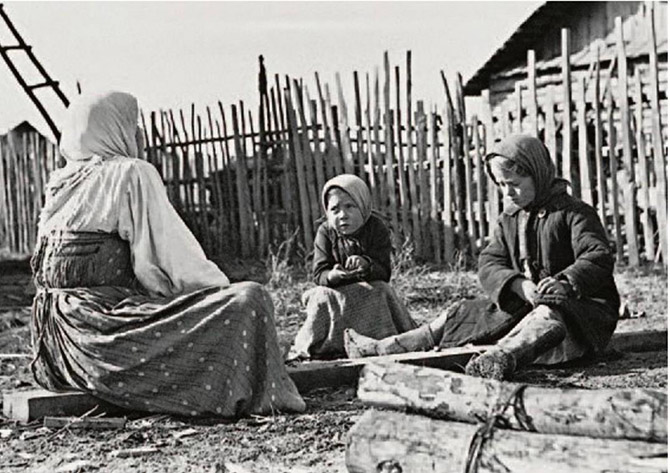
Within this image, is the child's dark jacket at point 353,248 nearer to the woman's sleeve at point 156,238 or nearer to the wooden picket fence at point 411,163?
the woman's sleeve at point 156,238

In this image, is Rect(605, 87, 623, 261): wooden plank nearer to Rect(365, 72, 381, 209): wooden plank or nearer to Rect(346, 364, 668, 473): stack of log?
Rect(365, 72, 381, 209): wooden plank

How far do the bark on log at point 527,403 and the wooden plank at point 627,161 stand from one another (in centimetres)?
921

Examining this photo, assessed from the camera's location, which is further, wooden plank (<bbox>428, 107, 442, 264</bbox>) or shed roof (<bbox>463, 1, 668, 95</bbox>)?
shed roof (<bbox>463, 1, 668, 95</bbox>)

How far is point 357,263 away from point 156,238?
210cm

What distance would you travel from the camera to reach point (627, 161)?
13172mm

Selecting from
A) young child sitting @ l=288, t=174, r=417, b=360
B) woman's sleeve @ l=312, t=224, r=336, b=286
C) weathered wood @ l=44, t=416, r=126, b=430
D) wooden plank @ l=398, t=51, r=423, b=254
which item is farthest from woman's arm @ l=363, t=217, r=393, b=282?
wooden plank @ l=398, t=51, r=423, b=254

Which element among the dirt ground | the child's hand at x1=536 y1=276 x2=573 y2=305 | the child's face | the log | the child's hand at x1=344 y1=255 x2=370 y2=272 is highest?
the child's face

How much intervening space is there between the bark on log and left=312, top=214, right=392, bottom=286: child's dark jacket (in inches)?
143

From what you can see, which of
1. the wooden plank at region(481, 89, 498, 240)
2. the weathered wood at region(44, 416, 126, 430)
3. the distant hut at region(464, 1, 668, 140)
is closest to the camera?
the weathered wood at region(44, 416, 126, 430)

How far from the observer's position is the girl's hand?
7081mm

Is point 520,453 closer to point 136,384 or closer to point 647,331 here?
point 136,384

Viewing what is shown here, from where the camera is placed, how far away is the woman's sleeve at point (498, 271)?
7.23 metres

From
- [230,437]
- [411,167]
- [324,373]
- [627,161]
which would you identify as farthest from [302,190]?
[230,437]

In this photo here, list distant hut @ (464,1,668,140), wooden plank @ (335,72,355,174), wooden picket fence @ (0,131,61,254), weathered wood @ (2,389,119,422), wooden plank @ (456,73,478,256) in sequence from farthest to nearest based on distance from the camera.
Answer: wooden picket fence @ (0,131,61,254) → distant hut @ (464,1,668,140) → wooden plank @ (335,72,355,174) → wooden plank @ (456,73,478,256) → weathered wood @ (2,389,119,422)
